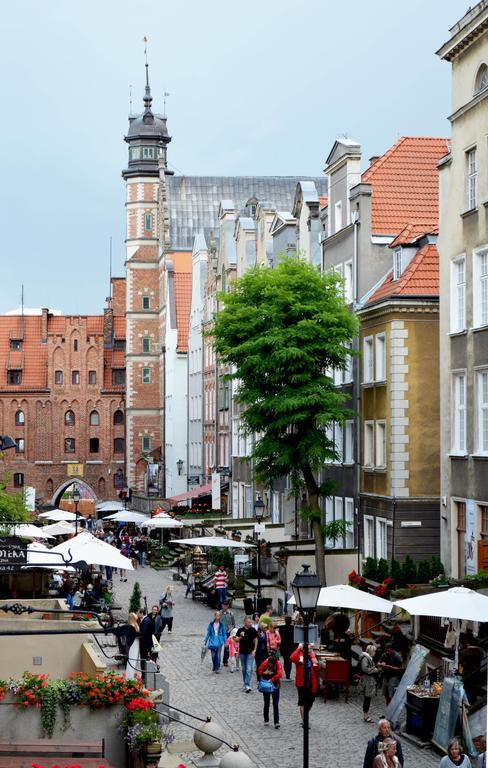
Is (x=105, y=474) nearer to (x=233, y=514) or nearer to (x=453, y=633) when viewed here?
(x=233, y=514)

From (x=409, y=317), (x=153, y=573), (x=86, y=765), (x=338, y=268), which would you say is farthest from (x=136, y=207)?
(x=86, y=765)

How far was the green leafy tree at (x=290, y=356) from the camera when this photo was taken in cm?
3606

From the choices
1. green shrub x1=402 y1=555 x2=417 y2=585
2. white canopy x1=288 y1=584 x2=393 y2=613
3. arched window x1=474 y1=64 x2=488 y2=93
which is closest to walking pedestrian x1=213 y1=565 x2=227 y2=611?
green shrub x1=402 y1=555 x2=417 y2=585

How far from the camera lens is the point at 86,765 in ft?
51.7

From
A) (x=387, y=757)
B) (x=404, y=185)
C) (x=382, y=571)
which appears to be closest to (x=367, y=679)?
(x=387, y=757)

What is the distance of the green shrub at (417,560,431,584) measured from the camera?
3067 centimetres

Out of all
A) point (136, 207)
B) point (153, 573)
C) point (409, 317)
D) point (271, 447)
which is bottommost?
point (153, 573)

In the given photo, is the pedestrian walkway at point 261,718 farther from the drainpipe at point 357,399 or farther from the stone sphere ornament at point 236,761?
the drainpipe at point 357,399

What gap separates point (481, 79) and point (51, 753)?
19001mm

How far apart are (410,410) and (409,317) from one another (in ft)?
7.75

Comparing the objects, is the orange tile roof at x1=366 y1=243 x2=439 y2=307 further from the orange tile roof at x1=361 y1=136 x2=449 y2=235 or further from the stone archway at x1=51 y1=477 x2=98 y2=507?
the stone archway at x1=51 y1=477 x2=98 y2=507

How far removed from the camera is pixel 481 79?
98.1 ft

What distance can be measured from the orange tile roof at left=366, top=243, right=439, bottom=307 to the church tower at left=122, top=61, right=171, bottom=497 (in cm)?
5536

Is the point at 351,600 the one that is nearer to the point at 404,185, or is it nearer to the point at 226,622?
the point at 226,622
